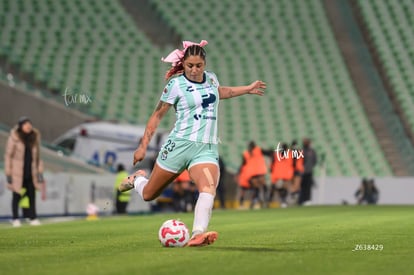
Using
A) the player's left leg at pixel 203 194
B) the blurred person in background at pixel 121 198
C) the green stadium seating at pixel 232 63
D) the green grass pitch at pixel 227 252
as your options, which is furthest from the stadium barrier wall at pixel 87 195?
the player's left leg at pixel 203 194

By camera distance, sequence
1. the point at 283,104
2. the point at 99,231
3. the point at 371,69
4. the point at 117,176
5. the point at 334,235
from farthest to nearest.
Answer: the point at 371,69
the point at 283,104
the point at 117,176
the point at 99,231
the point at 334,235

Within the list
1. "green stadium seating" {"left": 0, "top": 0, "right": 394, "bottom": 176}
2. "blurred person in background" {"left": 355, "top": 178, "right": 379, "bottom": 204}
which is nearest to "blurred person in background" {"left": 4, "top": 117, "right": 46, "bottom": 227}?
"green stadium seating" {"left": 0, "top": 0, "right": 394, "bottom": 176}

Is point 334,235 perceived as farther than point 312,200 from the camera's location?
No

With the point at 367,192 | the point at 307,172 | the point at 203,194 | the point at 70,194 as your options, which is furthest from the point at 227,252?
the point at 367,192

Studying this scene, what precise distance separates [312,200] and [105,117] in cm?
700

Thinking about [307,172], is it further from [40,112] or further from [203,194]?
[203,194]

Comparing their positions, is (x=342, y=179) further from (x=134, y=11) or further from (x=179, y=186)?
(x=134, y=11)

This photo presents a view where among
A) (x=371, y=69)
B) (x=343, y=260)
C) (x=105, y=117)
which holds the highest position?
(x=371, y=69)

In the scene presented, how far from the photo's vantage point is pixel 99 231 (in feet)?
52.6

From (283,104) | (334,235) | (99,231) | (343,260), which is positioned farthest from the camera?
(283,104)

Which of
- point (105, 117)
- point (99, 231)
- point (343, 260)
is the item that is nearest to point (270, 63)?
point (105, 117)

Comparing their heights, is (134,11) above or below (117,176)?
above

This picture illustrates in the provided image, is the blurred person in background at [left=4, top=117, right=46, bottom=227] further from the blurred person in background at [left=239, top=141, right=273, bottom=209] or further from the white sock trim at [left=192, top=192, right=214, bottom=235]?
the white sock trim at [left=192, top=192, right=214, bottom=235]

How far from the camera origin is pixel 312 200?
33906 mm
